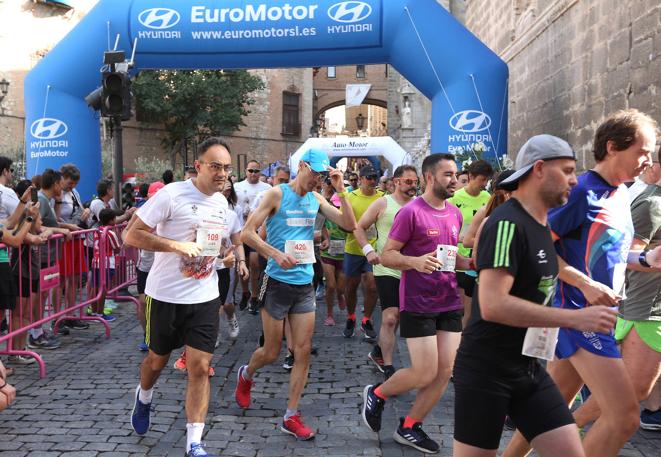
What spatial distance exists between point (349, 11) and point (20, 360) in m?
7.53

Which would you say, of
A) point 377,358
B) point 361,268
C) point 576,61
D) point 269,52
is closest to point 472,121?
point 576,61

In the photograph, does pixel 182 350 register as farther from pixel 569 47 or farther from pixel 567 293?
pixel 569 47

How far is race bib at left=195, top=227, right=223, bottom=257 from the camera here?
4023mm

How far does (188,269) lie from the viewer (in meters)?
4.06

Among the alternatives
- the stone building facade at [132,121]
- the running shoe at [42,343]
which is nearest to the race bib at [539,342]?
the running shoe at [42,343]

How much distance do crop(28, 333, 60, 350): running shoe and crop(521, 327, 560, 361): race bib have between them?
229 inches

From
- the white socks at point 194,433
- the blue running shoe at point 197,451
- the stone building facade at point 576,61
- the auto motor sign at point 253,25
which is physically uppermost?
the auto motor sign at point 253,25

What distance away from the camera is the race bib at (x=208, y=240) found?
13.2ft

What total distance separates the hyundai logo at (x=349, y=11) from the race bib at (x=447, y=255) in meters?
7.76

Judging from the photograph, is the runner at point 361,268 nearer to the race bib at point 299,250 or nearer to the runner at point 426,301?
the race bib at point 299,250

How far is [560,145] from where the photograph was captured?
259 centimetres

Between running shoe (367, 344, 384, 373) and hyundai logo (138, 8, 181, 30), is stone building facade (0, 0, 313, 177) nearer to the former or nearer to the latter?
hyundai logo (138, 8, 181, 30)

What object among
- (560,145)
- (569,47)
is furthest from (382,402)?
(569,47)

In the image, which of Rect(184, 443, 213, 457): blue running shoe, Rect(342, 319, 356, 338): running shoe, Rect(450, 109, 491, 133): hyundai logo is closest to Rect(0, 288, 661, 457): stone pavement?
Rect(184, 443, 213, 457): blue running shoe
